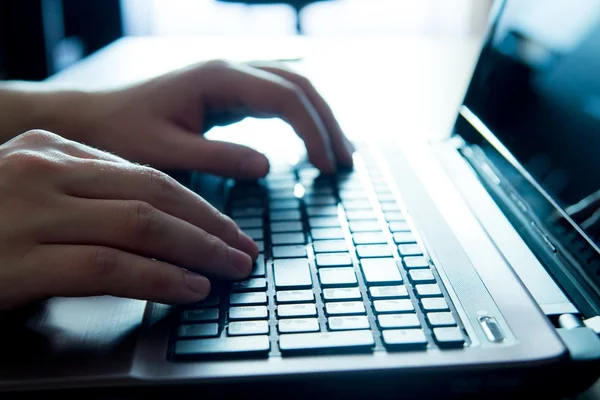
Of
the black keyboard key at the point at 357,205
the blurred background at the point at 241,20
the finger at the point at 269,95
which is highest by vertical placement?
the blurred background at the point at 241,20

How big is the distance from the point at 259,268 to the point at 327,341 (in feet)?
0.34

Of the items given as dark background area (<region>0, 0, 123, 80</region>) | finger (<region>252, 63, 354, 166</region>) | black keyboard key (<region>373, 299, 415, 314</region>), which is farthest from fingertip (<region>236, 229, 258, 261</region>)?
dark background area (<region>0, 0, 123, 80</region>)

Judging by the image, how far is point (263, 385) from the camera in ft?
1.04

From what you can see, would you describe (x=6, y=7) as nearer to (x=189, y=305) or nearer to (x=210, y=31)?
(x=210, y=31)

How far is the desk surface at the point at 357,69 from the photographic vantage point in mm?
780

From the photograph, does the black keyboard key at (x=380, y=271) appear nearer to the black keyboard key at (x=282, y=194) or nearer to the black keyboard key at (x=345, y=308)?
the black keyboard key at (x=345, y=308)

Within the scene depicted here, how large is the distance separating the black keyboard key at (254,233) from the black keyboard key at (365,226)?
8 centimetres

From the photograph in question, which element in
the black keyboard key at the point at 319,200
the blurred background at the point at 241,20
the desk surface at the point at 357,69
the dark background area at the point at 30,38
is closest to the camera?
the black keyboard key at the point at 319,200

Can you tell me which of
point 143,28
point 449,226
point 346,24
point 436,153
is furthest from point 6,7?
point 346,24

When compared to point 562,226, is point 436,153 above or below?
above

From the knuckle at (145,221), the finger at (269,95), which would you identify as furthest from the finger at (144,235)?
the finger at (269,95)

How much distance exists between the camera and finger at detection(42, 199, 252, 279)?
14.5 inches

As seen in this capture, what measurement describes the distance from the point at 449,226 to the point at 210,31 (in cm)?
217

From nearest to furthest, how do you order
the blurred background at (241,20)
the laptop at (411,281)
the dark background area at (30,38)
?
the laptop at (411,281)
the dark background area at (30,38)
the blurred background at (241,20)
